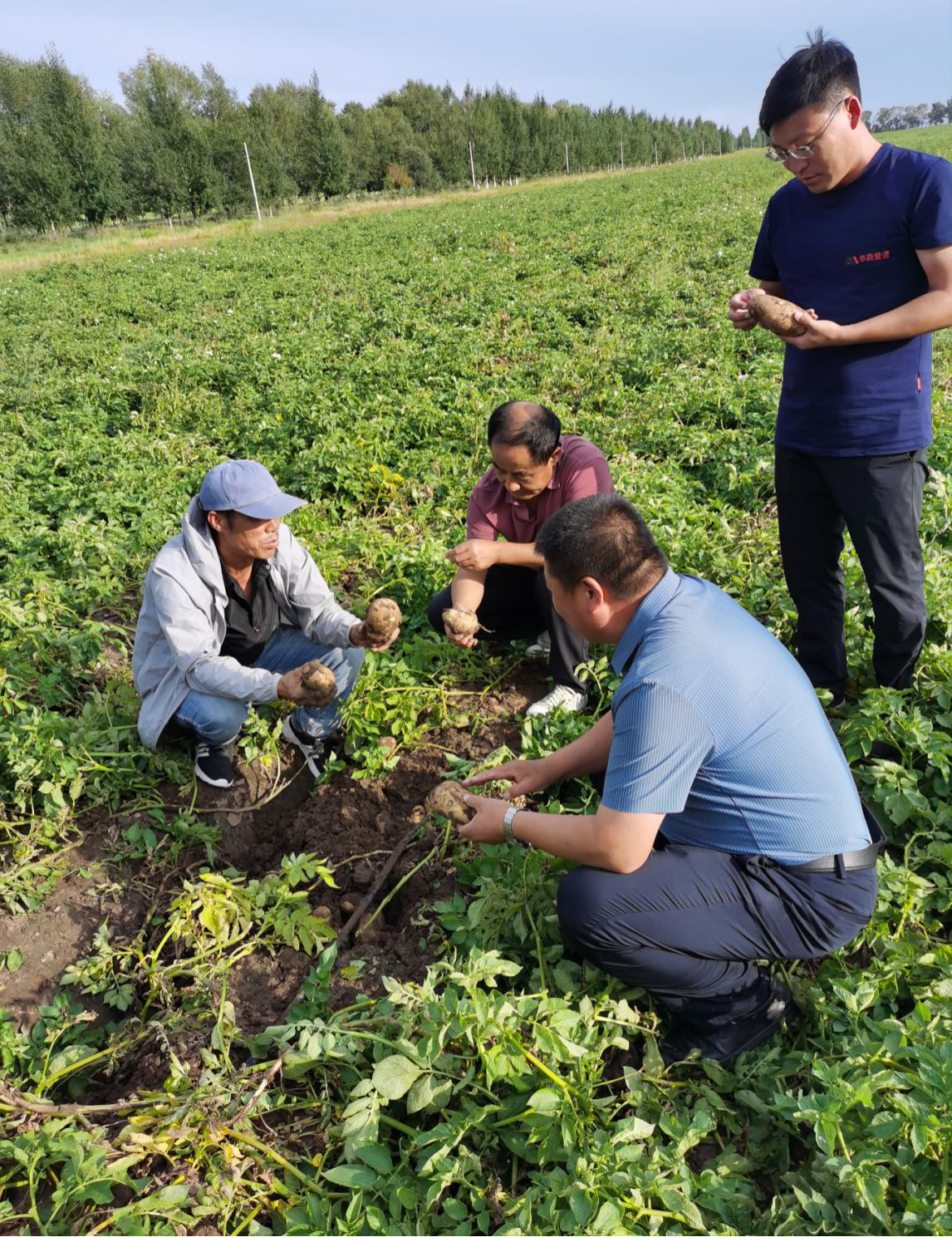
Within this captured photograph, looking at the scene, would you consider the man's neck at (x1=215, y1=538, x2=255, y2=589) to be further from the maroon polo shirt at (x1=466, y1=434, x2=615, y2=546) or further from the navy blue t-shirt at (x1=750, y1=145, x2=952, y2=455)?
the navy blue t-shirt at (x1=750, y1=145, x2=952, y2=455)

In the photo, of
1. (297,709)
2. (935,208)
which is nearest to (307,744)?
(297,709)

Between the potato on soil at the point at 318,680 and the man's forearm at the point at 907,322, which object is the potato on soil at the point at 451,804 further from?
the man's forearm at the point at 907,322

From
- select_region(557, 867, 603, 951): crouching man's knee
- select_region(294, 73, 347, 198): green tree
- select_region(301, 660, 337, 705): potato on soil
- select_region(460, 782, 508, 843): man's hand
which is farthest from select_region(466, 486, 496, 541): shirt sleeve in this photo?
select_region(294, 73, 347, 198): green tree

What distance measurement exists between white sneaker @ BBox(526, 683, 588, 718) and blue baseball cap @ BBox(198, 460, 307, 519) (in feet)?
4.12

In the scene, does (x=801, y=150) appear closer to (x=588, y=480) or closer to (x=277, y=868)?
(x=588, y=480)

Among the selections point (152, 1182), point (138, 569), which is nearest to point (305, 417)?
point (138, 569)

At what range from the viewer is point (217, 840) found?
3.07 metres

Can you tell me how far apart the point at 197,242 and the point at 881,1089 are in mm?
25274

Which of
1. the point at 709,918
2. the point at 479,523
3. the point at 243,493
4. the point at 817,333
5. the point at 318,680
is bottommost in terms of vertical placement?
the point at 709,918

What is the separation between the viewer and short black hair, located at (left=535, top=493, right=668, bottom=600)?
194 centimetres

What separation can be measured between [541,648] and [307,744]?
115 centimetres

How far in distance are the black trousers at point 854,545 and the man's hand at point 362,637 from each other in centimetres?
158

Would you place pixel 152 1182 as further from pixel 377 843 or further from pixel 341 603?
pixel 341 603

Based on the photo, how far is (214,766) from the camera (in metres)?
3.29
